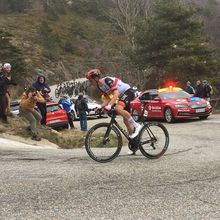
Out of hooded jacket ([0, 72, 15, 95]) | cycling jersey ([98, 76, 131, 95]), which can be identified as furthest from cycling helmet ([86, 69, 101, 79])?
hooded jacket ([0, 72, 15, 95])

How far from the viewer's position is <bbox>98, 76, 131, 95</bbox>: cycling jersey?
356 inches

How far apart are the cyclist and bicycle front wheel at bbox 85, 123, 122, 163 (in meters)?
0.33

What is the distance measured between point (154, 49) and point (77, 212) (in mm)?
37303

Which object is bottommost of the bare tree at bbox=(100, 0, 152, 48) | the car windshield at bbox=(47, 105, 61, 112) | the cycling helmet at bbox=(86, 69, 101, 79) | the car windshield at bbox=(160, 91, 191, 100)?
the car windshield at bbox=(47, 105, 61, 112)

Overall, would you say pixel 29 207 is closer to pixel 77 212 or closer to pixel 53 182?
pixel 77 212

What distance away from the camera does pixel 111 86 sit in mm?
9070

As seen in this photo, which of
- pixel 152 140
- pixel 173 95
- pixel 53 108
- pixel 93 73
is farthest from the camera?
pixel 173 95

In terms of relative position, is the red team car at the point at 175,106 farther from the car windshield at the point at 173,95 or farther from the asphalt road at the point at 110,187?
the asphalt road at the point at 110,187

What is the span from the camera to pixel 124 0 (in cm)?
6012

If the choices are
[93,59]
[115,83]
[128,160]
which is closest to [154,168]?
[128,160]

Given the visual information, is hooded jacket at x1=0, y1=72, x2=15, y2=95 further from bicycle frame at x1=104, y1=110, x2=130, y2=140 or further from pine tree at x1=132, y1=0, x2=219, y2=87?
pine tree at x1=132, y1=0, x2=219, y2=87

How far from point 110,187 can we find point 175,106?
14.6 metres

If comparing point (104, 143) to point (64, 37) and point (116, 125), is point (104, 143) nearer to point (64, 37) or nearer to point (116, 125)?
point (116, 125)

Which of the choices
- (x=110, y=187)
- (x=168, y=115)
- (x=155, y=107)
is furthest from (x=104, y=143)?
(x=155, y=107)
